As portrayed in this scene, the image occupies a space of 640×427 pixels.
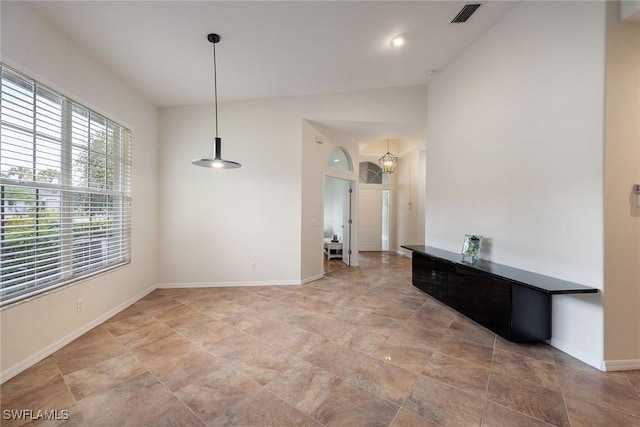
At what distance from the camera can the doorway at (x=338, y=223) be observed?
611cm

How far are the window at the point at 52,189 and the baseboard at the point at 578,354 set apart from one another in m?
4.76

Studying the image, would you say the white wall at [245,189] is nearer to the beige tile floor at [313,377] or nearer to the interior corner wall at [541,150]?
the beige tile floor at [313,377]

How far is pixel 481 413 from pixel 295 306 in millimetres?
2335

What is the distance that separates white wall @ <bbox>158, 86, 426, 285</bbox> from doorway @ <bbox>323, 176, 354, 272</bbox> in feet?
4.32

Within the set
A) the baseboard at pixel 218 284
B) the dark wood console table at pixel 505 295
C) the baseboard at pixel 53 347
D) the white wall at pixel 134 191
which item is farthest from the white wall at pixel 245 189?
the dark wood console table at pixel 505 295

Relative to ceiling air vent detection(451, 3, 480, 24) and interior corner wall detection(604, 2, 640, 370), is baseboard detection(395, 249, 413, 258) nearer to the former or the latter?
interior corner wall detection(604, 2, 640, 370)

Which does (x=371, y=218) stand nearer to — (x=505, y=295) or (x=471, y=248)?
(x=471, y=248)

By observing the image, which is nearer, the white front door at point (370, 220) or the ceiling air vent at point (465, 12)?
the ceiling air vent at point (465, 12)

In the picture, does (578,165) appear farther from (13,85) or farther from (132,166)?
(132,166)

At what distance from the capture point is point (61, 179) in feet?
8.33

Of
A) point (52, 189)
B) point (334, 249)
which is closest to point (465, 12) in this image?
point (52, 189)

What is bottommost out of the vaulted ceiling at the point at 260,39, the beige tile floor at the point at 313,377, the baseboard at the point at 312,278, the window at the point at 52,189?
the beige tile floor at the point at 313,377

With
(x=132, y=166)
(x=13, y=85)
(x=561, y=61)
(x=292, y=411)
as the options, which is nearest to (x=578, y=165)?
(x=561, y=61)

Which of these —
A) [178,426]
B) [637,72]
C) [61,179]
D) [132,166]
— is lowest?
[178,426]
